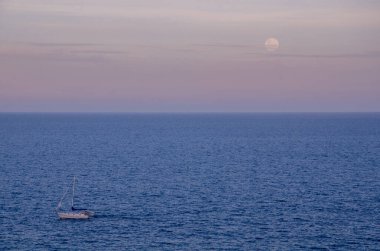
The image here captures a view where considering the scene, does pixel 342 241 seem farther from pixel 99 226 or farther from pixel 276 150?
pixel 276 150

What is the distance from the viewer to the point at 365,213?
82312 mm

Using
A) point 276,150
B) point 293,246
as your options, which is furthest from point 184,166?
point 293,246

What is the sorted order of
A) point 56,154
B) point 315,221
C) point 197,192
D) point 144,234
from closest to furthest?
point 144,234
point 315,221
point 197,192
point 56,154

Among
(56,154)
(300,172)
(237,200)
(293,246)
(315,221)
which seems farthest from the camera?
(56,154)

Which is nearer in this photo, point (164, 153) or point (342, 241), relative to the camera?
point (342, 241)

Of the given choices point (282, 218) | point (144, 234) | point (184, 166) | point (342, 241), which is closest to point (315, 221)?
point (282, 218)

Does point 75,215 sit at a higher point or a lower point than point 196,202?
lower

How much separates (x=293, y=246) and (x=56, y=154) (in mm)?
112100

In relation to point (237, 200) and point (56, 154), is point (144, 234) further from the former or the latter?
point (56, 154)

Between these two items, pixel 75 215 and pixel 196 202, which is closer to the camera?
pixel 75 215

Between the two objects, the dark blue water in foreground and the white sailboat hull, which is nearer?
the dark blue water in foreground

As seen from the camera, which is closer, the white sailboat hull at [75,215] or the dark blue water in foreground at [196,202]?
the dark blue water in foreground at [196,202]

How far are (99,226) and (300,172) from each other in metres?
62.1

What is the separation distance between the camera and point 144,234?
71375 mm
